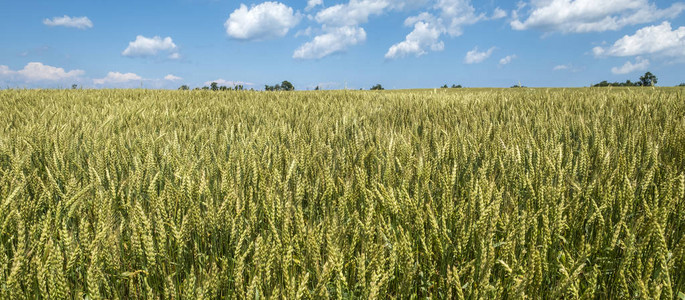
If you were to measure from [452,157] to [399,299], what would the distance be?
1052mm

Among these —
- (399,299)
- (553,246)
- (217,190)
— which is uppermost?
(217,190)

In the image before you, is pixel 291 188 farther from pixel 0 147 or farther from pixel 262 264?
pixel 0 147

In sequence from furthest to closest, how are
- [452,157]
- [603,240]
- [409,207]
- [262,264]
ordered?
1. [452,157]
2. [603,240]
3. [409,207]
4. [262,264]

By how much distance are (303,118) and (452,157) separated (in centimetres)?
159

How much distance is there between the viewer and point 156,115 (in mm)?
3615

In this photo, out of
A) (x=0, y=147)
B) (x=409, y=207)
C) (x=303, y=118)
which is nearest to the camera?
(x=409, y=207)

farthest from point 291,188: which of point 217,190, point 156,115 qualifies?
point 156,115

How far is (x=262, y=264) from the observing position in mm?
920

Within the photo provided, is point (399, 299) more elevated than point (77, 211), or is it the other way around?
point (77, 211)

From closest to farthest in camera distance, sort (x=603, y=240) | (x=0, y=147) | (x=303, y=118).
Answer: (x=603, y=240) < (x=0, y=147) < (x=303, y=118)

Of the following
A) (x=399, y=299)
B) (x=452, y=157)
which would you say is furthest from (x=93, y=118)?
(x=399, y=299)

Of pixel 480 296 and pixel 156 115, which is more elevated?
pixel 156 115

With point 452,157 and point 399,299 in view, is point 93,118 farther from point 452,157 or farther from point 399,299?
point 399,299

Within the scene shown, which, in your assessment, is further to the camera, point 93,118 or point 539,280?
point 93,118
